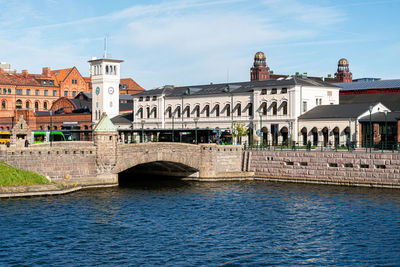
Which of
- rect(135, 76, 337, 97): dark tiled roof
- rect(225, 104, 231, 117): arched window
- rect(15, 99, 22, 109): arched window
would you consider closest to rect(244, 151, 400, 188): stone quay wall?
rect(135, 76, 337, 97): dark tiled roof

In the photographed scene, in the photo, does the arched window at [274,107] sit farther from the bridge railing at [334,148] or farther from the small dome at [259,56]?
the small dome at [259,56]

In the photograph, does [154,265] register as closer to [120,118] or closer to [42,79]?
[120,118]

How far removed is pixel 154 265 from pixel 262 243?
870 cm

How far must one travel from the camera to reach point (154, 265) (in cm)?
3297

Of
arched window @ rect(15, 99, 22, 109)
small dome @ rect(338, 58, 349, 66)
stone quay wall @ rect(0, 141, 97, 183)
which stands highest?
small dome @ rect(338, 58, 349, 66)

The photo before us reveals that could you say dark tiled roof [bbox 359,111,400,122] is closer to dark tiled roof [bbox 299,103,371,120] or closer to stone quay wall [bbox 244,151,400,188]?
dark tiled roof [bbox 299,103,371,120]

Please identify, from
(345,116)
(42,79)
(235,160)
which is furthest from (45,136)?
(42,79)

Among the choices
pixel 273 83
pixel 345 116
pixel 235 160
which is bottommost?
pixel 235 160

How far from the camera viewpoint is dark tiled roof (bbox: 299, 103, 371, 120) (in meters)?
88.0

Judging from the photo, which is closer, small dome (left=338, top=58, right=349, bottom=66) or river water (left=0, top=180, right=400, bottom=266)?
river water (left=0, top=180, right=400, bottom=266)

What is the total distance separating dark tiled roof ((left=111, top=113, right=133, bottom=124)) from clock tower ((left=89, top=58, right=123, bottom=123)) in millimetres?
1876

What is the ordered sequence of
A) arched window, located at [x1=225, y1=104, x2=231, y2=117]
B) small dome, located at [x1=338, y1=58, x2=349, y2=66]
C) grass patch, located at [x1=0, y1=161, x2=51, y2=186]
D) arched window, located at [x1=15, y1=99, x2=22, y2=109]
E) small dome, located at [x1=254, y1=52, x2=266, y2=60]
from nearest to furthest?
1. grass patch, located at [x1=0, y1=161, x2=51, y2=186]
2. arched window, located at [x1=225, y1=104, x2=231, y2=117]
3. arched window, located at [x1=15, y1=99, x2=22, y2=109]
4. small dome, located at [x1=254, y1=52, x2=266, y2=60]
5. small dome, located at [x1=338, y1=58, x2=349, y2=66]

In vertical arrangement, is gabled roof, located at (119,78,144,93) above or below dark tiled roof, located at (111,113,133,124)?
above

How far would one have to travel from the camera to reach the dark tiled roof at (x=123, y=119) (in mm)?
123113
